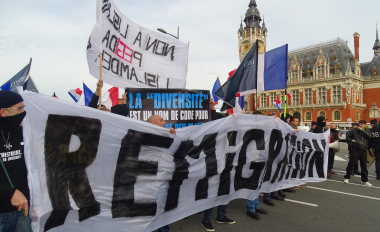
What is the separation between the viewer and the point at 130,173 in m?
3.09

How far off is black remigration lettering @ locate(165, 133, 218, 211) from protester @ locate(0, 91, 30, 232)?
5.73ft

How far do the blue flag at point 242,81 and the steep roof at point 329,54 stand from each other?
49992 millimetres

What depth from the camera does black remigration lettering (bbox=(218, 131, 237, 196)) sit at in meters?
4.09

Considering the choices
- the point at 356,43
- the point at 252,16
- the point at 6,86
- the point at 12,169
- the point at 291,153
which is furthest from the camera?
the point at 252,16

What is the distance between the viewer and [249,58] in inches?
204

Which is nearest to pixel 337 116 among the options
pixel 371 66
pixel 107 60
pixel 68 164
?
pixel 371 66

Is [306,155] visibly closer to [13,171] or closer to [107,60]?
[107,60]

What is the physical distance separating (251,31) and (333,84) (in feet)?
85.4

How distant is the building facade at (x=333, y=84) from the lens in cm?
4525

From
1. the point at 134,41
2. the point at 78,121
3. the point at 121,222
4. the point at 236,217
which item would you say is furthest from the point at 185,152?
the point at 134,41

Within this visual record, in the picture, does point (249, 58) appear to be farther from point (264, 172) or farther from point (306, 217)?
point (306, 217)

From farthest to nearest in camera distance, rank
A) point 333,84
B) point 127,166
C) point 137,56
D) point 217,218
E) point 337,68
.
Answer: point 337,68 → point 333,84 → point 137,56 → point 217,218 → point 127,166

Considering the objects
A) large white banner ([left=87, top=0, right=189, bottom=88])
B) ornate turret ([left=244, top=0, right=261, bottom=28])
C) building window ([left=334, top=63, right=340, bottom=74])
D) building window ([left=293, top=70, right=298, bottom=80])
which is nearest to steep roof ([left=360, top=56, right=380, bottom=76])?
building window ([left=334, top=63, right=340, bottom=74])

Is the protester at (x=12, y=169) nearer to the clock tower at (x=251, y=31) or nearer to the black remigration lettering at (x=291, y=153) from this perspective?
the black remigration lettering at (x=291, y=153)
